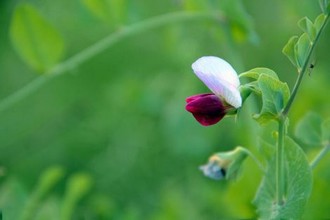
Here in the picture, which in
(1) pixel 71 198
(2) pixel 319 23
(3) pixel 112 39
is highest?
(3) pixel 112 39

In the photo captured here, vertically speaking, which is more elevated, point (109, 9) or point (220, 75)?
point (109, 9)

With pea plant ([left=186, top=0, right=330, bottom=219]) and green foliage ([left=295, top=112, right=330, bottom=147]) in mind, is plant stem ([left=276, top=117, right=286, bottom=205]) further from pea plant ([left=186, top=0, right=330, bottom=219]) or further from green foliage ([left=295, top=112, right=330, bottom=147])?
green foliage ([left=295, top=112, right=330, bottom=147])

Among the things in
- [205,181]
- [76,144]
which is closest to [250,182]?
[205,181]

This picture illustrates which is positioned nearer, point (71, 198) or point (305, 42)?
point (305, 42)

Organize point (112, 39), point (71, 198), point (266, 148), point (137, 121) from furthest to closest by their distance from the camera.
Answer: point (137, 121)
point (112, 39)
point (71, 198)
point (266, 148)

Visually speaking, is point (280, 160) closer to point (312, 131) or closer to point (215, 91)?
point (215, 91)

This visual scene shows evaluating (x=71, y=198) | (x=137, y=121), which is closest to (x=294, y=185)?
(x=71, y=198)
